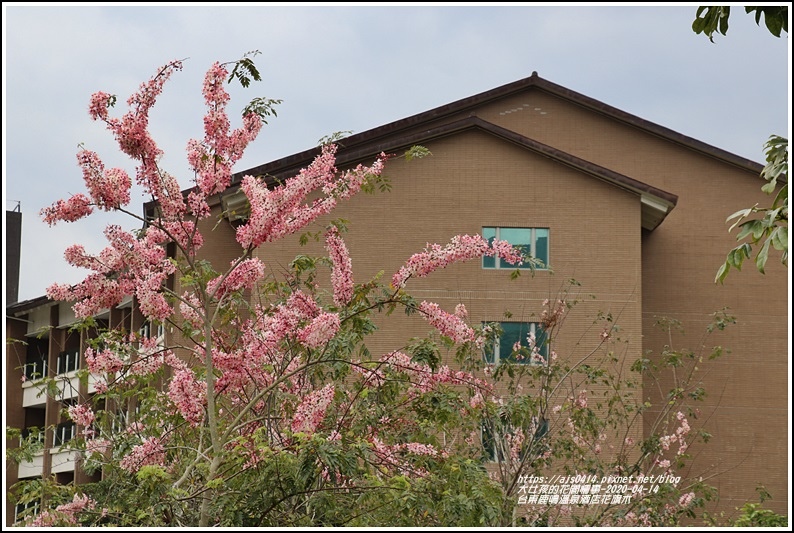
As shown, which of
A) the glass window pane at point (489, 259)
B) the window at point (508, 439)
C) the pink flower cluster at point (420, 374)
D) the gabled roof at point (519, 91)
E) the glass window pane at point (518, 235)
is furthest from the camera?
the gabled roof at point (519, 91)

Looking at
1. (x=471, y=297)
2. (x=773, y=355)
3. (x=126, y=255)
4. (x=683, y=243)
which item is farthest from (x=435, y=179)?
(x=126, y=255)

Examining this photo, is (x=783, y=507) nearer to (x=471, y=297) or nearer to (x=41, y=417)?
(x=471, y=297)

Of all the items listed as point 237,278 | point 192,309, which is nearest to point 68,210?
point 237,278

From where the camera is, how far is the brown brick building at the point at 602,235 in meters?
21.9

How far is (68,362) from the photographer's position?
3222cm

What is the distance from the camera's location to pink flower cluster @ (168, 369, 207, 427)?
859 centimetres

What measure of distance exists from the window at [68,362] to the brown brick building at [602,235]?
607cm

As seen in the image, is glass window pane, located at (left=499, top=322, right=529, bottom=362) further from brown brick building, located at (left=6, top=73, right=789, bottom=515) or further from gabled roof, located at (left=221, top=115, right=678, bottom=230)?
gabled roof, located at (left=221, top=115, right=678, bottom=230)

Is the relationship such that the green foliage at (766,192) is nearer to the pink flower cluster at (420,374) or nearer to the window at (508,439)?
→ the pink flower cluster at (420,374)

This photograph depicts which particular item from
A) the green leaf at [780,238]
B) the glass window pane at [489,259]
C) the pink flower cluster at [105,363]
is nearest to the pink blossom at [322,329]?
the pink flower cluster at [105,363]

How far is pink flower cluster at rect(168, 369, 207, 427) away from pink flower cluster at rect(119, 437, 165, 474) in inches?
→ 12.7

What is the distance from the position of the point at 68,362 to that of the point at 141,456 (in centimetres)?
2470

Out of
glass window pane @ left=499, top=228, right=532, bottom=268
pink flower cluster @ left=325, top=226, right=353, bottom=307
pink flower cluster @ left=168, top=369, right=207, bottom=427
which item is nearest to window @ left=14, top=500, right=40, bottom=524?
pink flower cluster @ left=168, top=369, right=207, bottom=427

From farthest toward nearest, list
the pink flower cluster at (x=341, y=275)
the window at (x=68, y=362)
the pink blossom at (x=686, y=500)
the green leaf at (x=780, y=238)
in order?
1. the window at (x=68, y=362)
2. the pink blossom at (x=686, y=500)
3. the pink flower cluster at (x=341, y=275)
4. the green leaf at (x=780, y=238)
